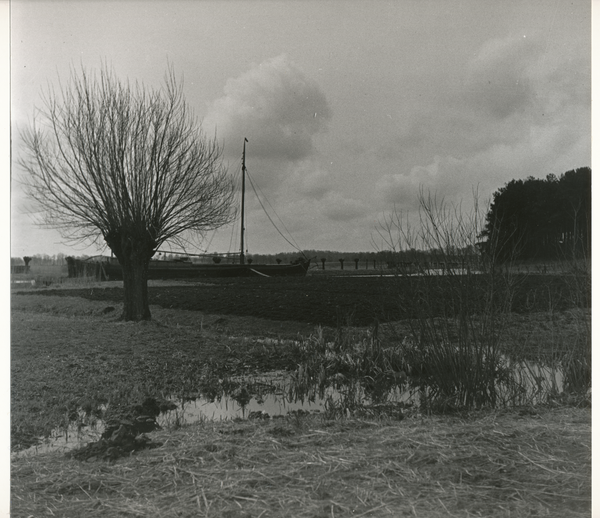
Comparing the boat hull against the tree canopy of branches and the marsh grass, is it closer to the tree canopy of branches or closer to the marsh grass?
the marsh grass

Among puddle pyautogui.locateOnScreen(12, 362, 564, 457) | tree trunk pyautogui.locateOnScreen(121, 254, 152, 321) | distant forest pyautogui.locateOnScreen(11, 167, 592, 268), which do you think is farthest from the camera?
tree trunk pyautogui.locateOnScreen(121, 254, 152, 321)

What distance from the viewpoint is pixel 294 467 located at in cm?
306

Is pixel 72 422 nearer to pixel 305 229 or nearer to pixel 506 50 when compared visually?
pixel 305 229

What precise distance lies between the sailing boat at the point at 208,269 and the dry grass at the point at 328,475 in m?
1.50

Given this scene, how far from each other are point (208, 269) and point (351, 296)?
1.53 metres

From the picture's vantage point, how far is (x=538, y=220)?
450 centimetres

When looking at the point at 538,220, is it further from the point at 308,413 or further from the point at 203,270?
the point at 203,270

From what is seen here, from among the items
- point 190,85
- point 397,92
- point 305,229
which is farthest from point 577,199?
point 190,85

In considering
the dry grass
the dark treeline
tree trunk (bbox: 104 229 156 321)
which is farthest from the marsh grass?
the dark treeline

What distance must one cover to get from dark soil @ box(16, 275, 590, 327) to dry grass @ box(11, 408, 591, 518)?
3.92 ft

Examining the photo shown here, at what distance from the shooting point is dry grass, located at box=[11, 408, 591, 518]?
281 centimetres

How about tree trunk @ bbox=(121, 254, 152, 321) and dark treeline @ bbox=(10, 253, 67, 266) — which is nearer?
dark treeline @ bbox=(10, 253, 67, 266)

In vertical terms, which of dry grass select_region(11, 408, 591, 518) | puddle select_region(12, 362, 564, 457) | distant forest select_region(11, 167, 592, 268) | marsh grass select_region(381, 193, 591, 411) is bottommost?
dry grass select_region(11, 408, 591, 518)

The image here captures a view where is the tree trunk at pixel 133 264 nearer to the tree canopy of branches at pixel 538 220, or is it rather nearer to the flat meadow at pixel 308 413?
the flat meadow at pixel 308 413
